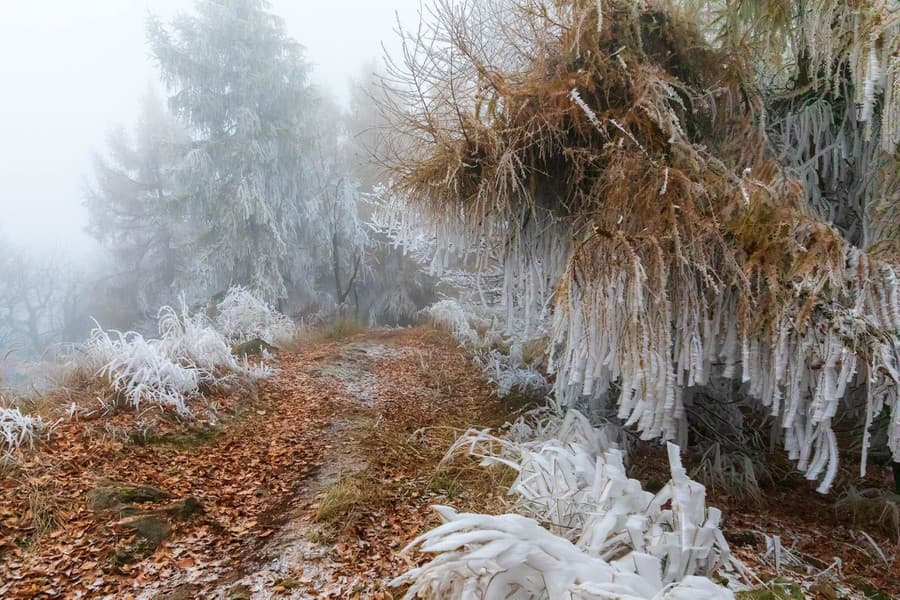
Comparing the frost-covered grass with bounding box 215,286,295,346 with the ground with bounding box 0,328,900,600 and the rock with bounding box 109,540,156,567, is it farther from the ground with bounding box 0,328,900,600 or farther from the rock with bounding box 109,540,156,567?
the rock with bounding box 109,540,156,567

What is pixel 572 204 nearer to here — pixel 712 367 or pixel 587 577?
pixel 712 367

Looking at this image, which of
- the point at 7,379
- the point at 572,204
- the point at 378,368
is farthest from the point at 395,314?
the point at 572,204

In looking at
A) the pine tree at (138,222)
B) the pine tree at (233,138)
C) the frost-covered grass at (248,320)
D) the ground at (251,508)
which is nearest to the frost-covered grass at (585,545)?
the ground at (251,508)

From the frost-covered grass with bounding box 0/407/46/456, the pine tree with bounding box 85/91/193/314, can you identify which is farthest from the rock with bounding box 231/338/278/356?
the pine tree with bounding box 85/91/193/314

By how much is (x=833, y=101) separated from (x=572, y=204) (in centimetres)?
166

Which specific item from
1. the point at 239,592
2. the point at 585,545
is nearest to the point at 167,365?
the point at 239,592

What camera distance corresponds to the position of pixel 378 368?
6.00m

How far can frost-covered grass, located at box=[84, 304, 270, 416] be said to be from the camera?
3.41 metres

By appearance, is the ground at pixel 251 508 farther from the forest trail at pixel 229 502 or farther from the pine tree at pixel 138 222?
the pine tree at pixel 138 222

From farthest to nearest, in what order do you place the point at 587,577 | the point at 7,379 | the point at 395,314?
the point at 395,314, the point at 7,379, the point at 587,577

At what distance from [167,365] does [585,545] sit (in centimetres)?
350

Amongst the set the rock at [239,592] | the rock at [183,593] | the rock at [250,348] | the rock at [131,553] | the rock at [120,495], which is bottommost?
the rock at [183,593]

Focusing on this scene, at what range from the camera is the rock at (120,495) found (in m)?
2.32

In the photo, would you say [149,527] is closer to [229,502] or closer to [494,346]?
[229,502]
